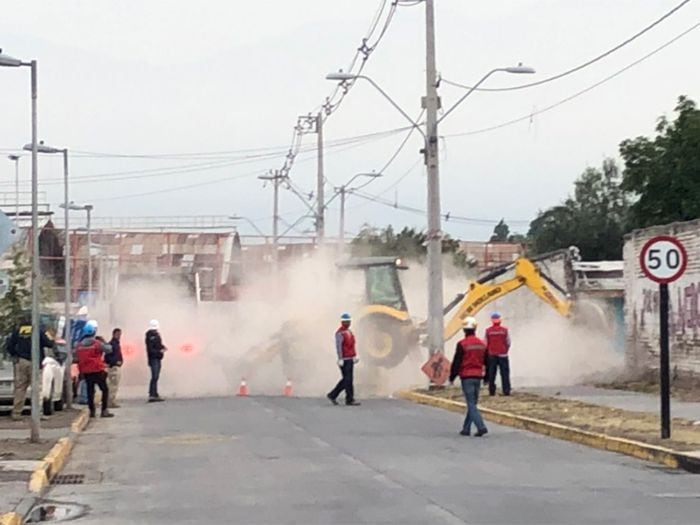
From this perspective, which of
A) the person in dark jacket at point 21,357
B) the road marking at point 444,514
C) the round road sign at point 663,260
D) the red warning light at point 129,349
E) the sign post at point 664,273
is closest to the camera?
the road marking at point 444,514

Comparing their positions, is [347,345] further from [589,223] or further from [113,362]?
[589,223]

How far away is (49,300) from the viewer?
113 ft

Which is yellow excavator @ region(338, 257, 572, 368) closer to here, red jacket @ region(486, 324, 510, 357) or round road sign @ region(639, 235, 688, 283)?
red jacket @ region(486, 324, 510, 357)

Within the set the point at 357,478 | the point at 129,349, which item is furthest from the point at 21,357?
the point at 129,349

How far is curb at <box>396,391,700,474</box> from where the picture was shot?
16.9 metres

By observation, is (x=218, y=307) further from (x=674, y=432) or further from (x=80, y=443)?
(x=674, y=432)

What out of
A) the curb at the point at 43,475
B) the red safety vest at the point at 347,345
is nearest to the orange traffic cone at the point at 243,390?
the red safety vest at the point at 347,345

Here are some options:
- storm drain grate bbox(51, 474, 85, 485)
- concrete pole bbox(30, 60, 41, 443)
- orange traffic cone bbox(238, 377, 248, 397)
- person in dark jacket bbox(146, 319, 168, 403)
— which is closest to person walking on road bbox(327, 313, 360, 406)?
person in dark jacket bbox(146, 319, 168, 403)

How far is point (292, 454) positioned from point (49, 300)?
17312 millimetres

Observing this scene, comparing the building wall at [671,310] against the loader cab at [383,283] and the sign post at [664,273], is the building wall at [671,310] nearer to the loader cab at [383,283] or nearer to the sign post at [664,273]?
the loader cab at [383,283]

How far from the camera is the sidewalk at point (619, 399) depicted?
24.2 metres

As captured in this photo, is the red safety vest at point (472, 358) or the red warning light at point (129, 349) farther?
the red warning light at point (129, 349)

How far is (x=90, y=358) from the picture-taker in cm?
2609

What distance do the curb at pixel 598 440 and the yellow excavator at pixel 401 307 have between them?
844 cm
